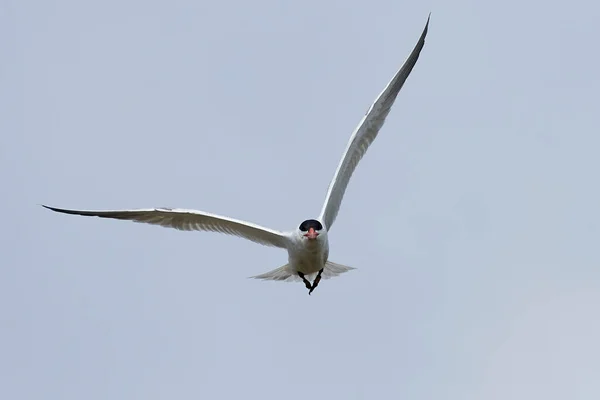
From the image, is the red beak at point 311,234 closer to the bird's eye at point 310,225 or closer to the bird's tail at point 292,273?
the bird's eye at point 310,225

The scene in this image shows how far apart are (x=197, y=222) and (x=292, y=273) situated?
1662 mm

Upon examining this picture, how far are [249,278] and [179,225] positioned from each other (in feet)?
5.27

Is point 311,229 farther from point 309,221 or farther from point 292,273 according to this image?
point 292,273

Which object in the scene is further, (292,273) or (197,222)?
(292,273)

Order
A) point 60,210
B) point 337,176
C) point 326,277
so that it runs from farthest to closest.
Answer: point 326,277, point 337,176, point 60,210

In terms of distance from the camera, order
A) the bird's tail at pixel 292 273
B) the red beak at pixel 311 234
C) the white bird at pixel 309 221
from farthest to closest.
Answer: the bird's tail at pixel 292 273, the white bird at pixel 309 221, the red beak at pixel 311 234

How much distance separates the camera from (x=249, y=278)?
703 inches

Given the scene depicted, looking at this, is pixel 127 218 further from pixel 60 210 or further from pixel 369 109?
pixel 369 109

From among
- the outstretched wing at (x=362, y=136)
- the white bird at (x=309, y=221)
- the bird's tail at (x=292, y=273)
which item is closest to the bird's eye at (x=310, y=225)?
the white bird at (x=309, y=221)

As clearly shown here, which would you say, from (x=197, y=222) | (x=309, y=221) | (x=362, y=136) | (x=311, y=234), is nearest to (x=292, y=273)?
(x=309, y=221)

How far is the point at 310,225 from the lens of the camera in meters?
16.3

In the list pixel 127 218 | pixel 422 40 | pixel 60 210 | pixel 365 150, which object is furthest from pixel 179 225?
pixel 422 40

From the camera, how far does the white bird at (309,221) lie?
1634 centimetres

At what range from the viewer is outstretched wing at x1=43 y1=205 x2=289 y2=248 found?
16.3 m
